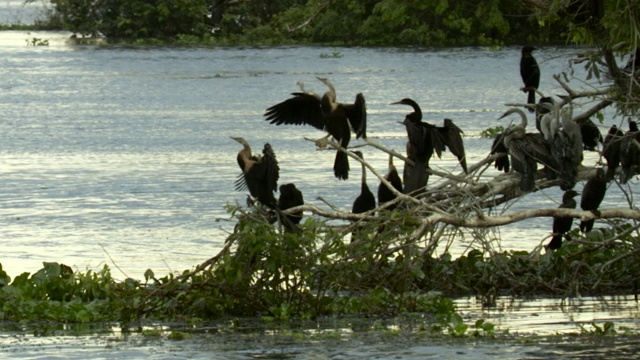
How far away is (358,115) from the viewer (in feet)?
35.9

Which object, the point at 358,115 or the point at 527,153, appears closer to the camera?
the point at 527,153

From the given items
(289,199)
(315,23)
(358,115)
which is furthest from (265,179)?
(315,23)

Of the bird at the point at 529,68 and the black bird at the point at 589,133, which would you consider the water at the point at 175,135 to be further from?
the bird at the point at 529,68

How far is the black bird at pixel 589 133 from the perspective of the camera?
1064cm

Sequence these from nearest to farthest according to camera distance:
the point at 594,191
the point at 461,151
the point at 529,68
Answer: the point at 461,151 < the point at 594,191 < the point at 529,68

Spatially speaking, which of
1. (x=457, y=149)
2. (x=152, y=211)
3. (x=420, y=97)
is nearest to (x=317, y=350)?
(x=457, y=149)

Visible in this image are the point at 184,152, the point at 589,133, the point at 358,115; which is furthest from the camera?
the point at 184,152

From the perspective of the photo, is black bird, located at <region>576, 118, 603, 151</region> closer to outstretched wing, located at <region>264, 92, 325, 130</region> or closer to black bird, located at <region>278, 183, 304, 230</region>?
outstretched wing, located at <region>264, 92, 325, 130</region>

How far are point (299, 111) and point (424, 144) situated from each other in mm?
1545

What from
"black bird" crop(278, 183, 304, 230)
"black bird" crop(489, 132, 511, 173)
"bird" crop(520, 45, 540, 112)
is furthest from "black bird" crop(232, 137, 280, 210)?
"bird" crop(520, 45, 540, 112)

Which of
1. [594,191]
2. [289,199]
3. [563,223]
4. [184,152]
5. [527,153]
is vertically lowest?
[184,152]

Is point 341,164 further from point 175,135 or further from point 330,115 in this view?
point 175,135

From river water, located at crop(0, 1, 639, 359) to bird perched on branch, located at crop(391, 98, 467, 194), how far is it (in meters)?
0.75

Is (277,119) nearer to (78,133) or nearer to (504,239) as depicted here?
(504,239)
